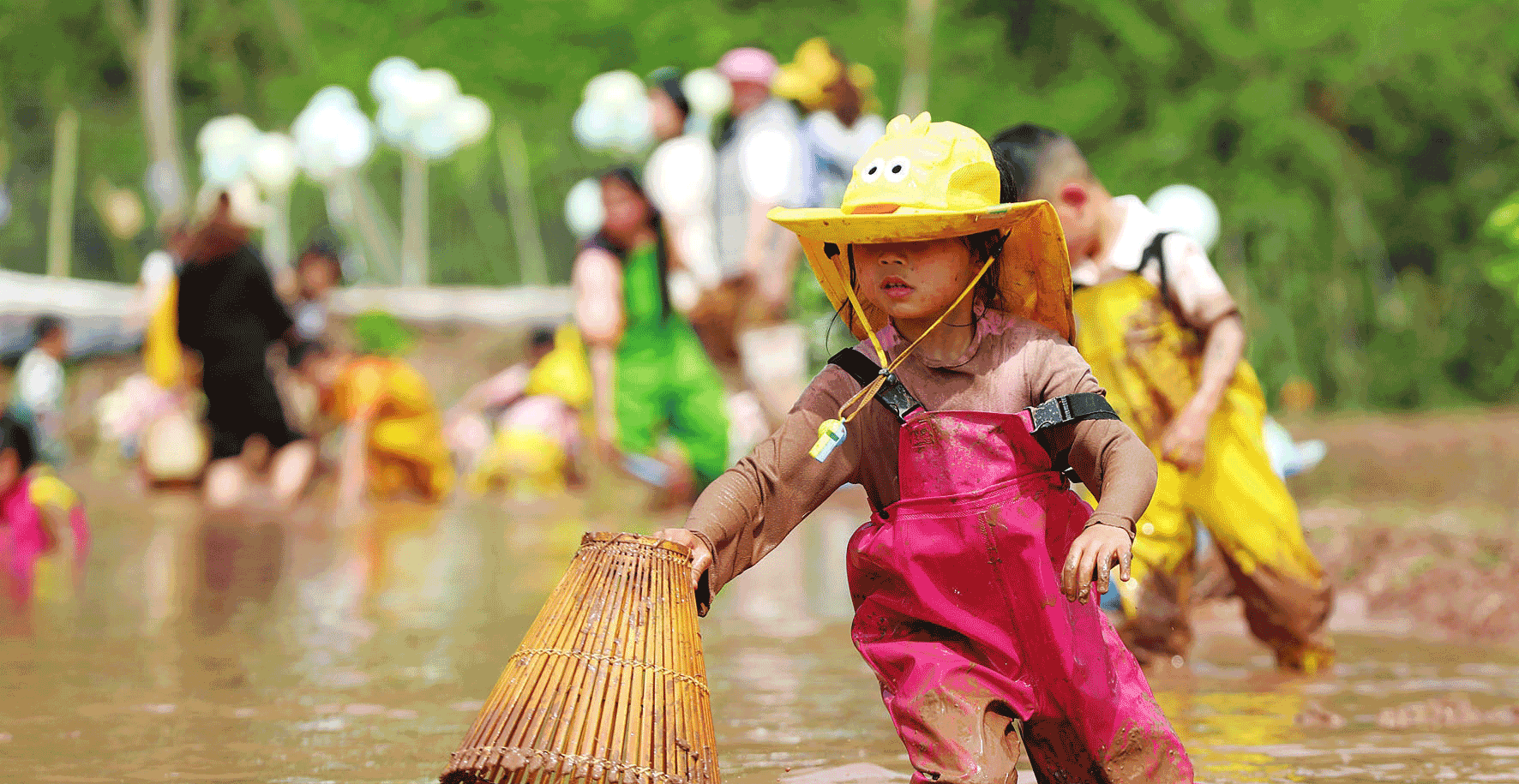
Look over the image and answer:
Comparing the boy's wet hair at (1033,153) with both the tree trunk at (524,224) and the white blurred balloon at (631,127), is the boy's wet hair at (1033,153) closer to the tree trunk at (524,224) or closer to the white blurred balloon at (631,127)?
the white blurred balloon at (631,127)

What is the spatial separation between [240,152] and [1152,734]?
1492 centimetres

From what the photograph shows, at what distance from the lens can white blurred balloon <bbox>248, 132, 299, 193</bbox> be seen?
16656 millimetres

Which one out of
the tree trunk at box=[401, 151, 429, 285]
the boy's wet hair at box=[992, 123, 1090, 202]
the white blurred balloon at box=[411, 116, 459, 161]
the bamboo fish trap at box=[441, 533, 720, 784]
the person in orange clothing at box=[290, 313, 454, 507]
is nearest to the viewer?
the bamboo fish trap at box=[441, 533, 720, 784]

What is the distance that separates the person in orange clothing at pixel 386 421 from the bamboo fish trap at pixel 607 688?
9.25m

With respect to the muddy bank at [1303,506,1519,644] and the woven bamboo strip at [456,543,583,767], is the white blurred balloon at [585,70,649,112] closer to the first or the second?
the muddy bank at [1303,506,1519,644]

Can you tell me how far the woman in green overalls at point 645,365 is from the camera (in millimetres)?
10477

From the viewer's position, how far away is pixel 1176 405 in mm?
5027

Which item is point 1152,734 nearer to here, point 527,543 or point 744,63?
point 527,543

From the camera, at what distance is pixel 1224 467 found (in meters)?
5.19

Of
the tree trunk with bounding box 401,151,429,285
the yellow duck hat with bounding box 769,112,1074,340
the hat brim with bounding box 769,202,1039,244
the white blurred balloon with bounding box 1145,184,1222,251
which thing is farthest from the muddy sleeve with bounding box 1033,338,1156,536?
the tree trunk with bounding box 401,151,429,285

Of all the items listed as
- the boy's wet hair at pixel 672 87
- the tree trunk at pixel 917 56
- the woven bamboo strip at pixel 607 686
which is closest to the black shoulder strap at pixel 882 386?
the woven bamboo strip at pixel 607 686

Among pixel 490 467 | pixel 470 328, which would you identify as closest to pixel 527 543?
pixel 490 467

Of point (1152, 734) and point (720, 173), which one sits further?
point (720, 173)

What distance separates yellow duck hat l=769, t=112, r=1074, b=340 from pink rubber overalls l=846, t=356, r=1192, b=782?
27cm
